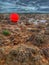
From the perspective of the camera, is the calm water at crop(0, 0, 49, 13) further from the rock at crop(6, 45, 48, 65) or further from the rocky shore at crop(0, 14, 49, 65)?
the rock at crop(6, 45, 48, 65)

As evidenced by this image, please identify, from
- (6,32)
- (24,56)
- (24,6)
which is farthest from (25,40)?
(24,6)

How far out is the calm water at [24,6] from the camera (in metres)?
6.47

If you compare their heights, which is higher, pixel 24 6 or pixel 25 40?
pixel 24 6

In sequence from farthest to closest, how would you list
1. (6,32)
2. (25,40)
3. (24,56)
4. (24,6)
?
(24,6) < (6,32) < (25,40) < (24,56)

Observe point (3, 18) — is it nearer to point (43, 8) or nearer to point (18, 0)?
point (18, 0)

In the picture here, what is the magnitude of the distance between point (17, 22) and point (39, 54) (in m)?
2.02

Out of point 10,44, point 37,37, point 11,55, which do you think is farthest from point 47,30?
point 11,55

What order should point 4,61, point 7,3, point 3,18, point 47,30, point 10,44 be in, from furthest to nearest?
point 3,18, point 7,3, point 47,30, point 10,44, point 4,61

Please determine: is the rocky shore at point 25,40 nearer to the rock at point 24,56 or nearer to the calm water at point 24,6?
the rock at point 24,56

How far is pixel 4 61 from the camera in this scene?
15.7 ft

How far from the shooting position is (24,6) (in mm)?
6531

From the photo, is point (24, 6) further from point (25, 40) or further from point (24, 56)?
point (24, 56)

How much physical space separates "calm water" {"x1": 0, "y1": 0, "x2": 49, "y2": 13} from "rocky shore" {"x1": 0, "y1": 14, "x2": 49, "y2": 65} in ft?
1.17

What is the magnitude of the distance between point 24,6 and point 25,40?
4.11 feet
